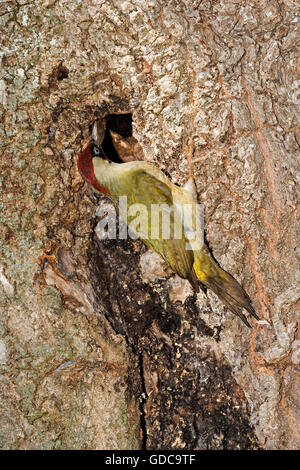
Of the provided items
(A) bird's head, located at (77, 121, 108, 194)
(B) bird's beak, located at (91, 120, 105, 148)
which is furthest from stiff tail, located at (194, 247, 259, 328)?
(B) bird's beak, located at (91, 120, 105, 148)

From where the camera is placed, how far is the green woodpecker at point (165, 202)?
7.93 feet

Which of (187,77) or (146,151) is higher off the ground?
(187,77)

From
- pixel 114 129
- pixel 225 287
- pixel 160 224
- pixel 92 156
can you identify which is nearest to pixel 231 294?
pixel 225 287

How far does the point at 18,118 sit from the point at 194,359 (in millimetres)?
1677

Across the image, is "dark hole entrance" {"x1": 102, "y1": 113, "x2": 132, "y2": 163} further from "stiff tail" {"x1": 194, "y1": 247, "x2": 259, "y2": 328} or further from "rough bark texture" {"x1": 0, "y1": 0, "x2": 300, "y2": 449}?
"stiff tail" {"x1": 194, "y1": 247, "x2": 259, "y2": 328}

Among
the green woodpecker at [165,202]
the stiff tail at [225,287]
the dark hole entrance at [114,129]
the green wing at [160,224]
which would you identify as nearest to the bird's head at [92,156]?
the green woodpecker at [165,202]

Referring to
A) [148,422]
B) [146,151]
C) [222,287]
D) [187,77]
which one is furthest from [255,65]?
[148,422]

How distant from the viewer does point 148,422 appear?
2.52 metres

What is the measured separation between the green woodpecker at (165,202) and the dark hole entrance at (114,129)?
5.5 inches

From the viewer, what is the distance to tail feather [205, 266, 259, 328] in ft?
7.78

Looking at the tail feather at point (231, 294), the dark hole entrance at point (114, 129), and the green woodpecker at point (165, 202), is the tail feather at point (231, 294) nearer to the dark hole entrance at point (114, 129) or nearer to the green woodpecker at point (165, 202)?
the green woodpecker at point (165, 202)

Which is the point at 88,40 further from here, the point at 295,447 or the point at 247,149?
the point at 295,447

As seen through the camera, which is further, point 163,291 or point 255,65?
point 163,291

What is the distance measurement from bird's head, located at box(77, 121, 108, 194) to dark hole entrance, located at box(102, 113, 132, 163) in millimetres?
118
